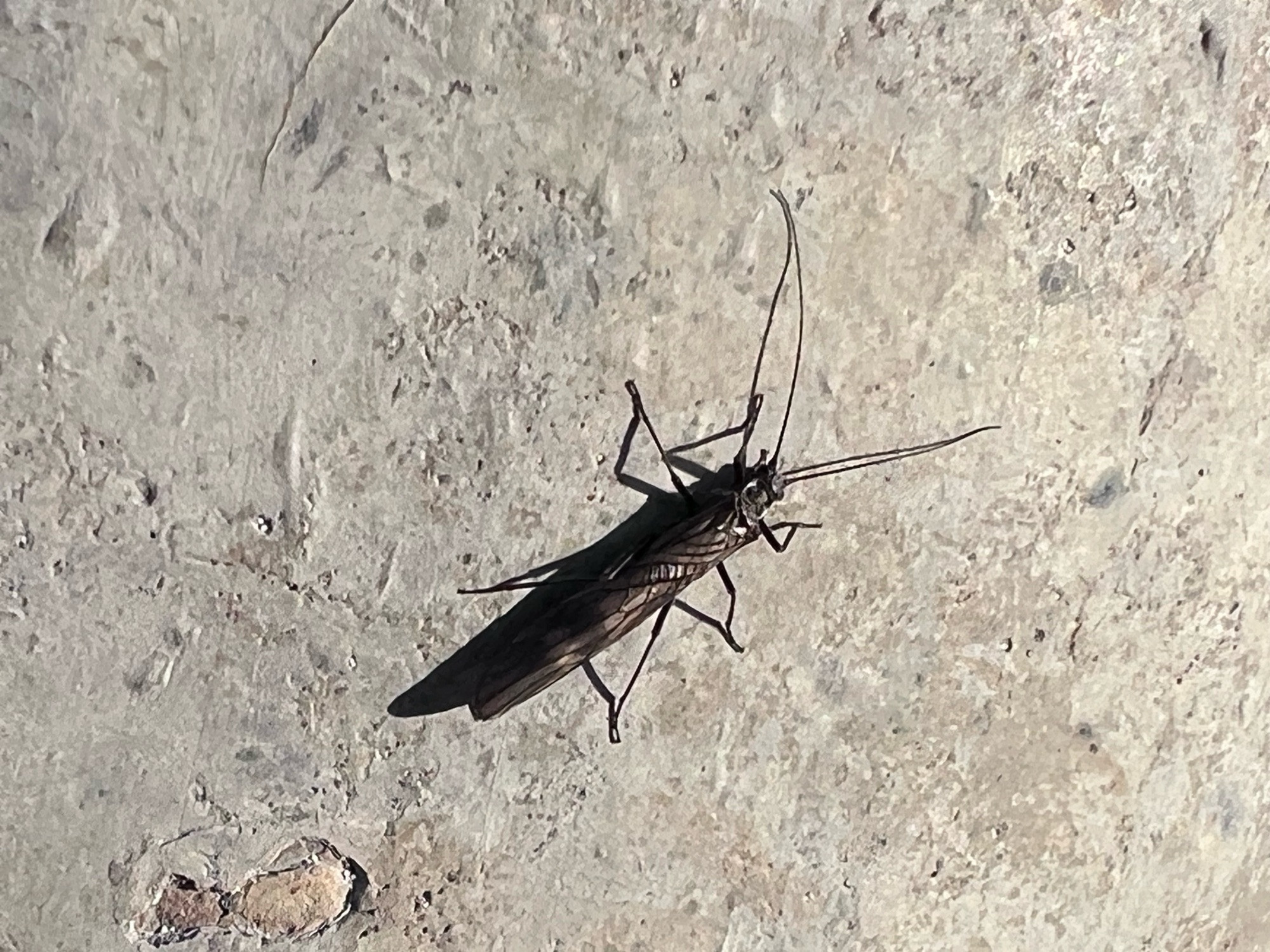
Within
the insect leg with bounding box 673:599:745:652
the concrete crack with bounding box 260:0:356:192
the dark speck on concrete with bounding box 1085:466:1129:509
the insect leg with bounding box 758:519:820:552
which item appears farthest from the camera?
the dark speck on concrete with bounding box 1085:466:1129:509

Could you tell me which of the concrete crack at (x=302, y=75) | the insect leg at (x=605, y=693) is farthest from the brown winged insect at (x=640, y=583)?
the concrete crack at (x=302, y=75)

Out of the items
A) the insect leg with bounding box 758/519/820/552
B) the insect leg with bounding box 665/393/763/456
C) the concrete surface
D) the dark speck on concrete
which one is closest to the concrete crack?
the concrete surface

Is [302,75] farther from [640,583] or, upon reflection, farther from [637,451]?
[640,583]

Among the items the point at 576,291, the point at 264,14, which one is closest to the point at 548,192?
the point at 576,291

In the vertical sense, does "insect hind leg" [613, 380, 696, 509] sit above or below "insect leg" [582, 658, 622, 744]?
above

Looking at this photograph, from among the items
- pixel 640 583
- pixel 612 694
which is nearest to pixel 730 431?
pixel 640 583

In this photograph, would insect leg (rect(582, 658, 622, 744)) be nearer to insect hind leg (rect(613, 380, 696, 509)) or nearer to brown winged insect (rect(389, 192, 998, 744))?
brown winged insect (rect(389, 192, 998, 744))
